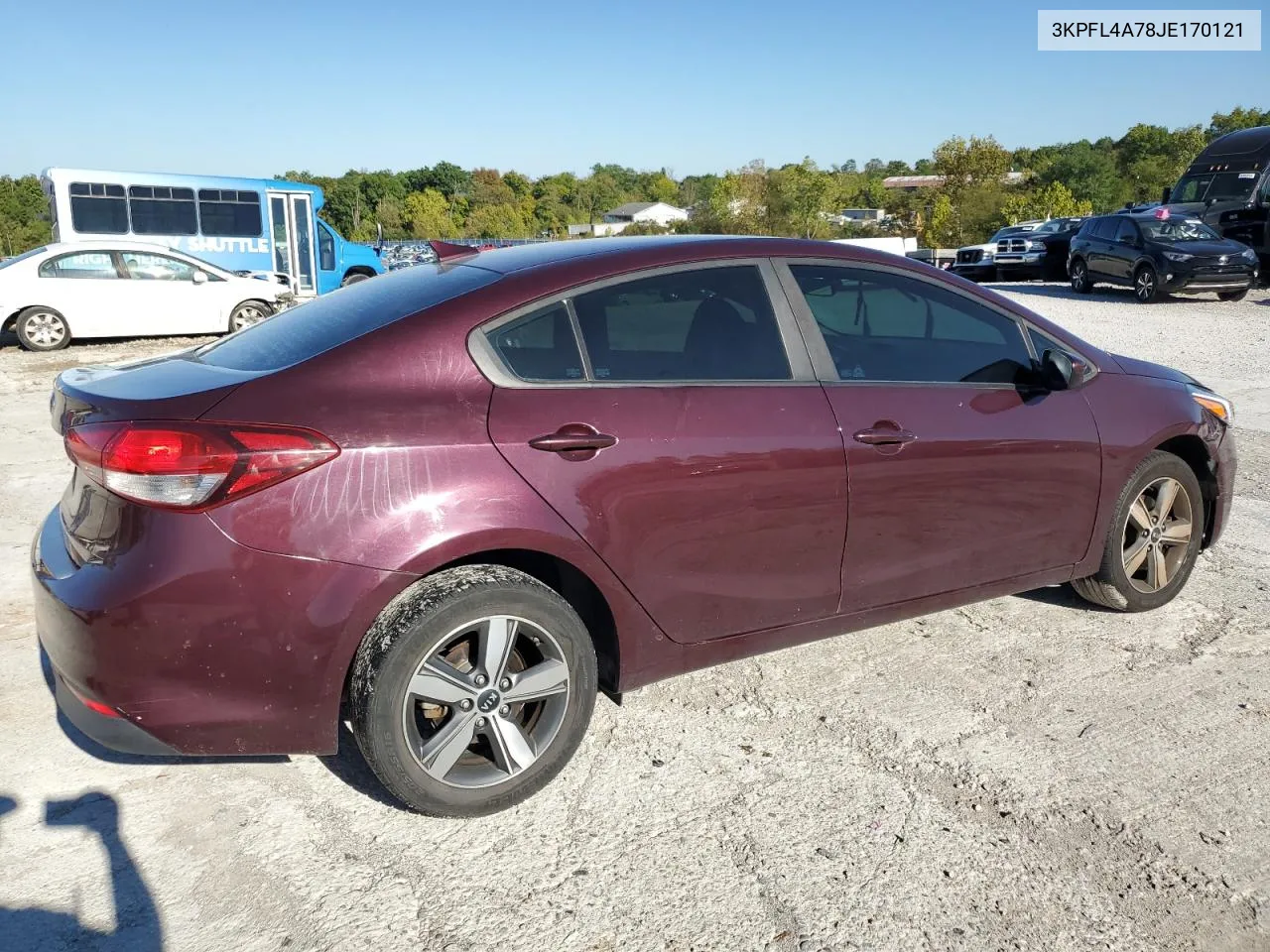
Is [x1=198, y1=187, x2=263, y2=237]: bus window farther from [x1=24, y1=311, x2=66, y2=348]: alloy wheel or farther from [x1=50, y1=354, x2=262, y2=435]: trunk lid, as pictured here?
[x1=50, y1=354, x2=262, y2=435]: trunk lid

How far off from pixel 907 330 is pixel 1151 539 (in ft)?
4.89

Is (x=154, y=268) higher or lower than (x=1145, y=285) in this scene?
higher

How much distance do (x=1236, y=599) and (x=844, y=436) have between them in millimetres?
2481

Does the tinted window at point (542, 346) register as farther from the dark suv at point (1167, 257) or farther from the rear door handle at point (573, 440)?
the dark suv at point (1167, 257)

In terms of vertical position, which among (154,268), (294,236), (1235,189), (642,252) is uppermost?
(1235,189)

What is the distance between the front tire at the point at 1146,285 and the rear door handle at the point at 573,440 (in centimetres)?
1952

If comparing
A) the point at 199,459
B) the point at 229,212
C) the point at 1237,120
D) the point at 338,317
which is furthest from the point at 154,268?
the point at 1237,120

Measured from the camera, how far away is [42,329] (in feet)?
47.7

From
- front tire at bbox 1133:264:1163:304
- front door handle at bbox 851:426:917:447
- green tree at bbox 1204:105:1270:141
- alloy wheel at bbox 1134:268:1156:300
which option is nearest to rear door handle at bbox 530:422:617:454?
front door handle at bbox 851:426:917:447

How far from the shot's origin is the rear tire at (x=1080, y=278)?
21922 mm

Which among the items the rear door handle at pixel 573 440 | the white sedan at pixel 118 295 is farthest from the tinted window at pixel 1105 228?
the rear door handle at pixel 573 440

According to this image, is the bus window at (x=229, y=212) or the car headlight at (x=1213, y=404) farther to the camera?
the bus window at (x=229, y=212)

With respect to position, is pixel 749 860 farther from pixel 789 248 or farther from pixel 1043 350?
pixel 1043 350

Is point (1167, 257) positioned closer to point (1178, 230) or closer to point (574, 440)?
point (1178, 230)
